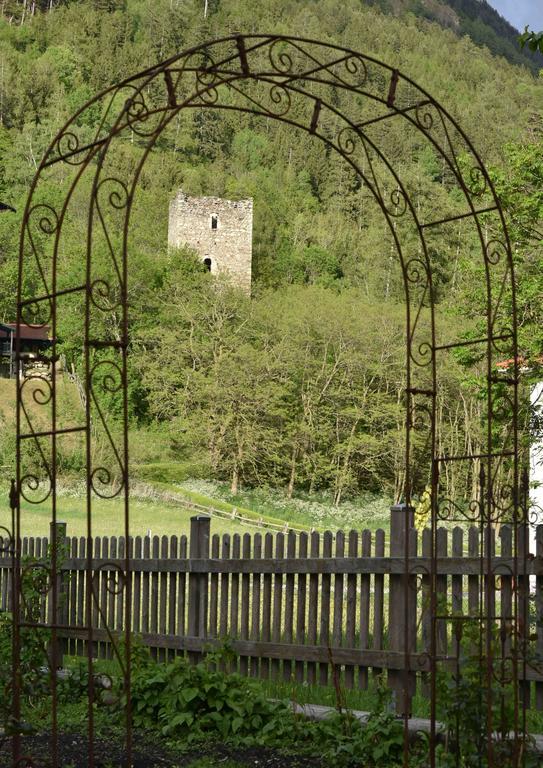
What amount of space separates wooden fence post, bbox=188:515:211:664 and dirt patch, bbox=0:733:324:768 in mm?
2281

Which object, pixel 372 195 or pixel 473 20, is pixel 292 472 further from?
pixel 473 20

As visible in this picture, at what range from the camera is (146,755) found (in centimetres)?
557

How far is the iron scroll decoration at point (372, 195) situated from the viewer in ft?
14.4

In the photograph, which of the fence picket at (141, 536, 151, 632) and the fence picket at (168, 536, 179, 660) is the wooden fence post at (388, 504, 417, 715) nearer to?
the fence picket at (168, 536, 179, 660)

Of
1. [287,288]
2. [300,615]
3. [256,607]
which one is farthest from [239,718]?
[287,288]

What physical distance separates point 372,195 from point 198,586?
4138 centimetres

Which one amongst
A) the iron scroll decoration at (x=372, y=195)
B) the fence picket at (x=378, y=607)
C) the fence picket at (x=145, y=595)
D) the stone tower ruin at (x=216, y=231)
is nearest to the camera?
the iron scroll decoration at (x=372, y=195)

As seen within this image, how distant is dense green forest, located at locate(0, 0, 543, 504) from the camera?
36.1 metres

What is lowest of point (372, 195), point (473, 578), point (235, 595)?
point (235, 595)

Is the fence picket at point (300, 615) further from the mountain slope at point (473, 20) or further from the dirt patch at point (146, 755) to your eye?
the mountain slope at point (473, 20)

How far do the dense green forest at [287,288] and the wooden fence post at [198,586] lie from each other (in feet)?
35.0

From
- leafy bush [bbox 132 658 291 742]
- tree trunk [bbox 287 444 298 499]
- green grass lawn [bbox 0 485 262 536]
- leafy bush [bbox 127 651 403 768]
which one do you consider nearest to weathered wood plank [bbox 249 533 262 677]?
leafy bush [bbox 127 651 403 768]

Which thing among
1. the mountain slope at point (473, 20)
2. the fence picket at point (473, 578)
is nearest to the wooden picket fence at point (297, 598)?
the fence picket at point (473, 578)

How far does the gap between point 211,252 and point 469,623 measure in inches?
1909
